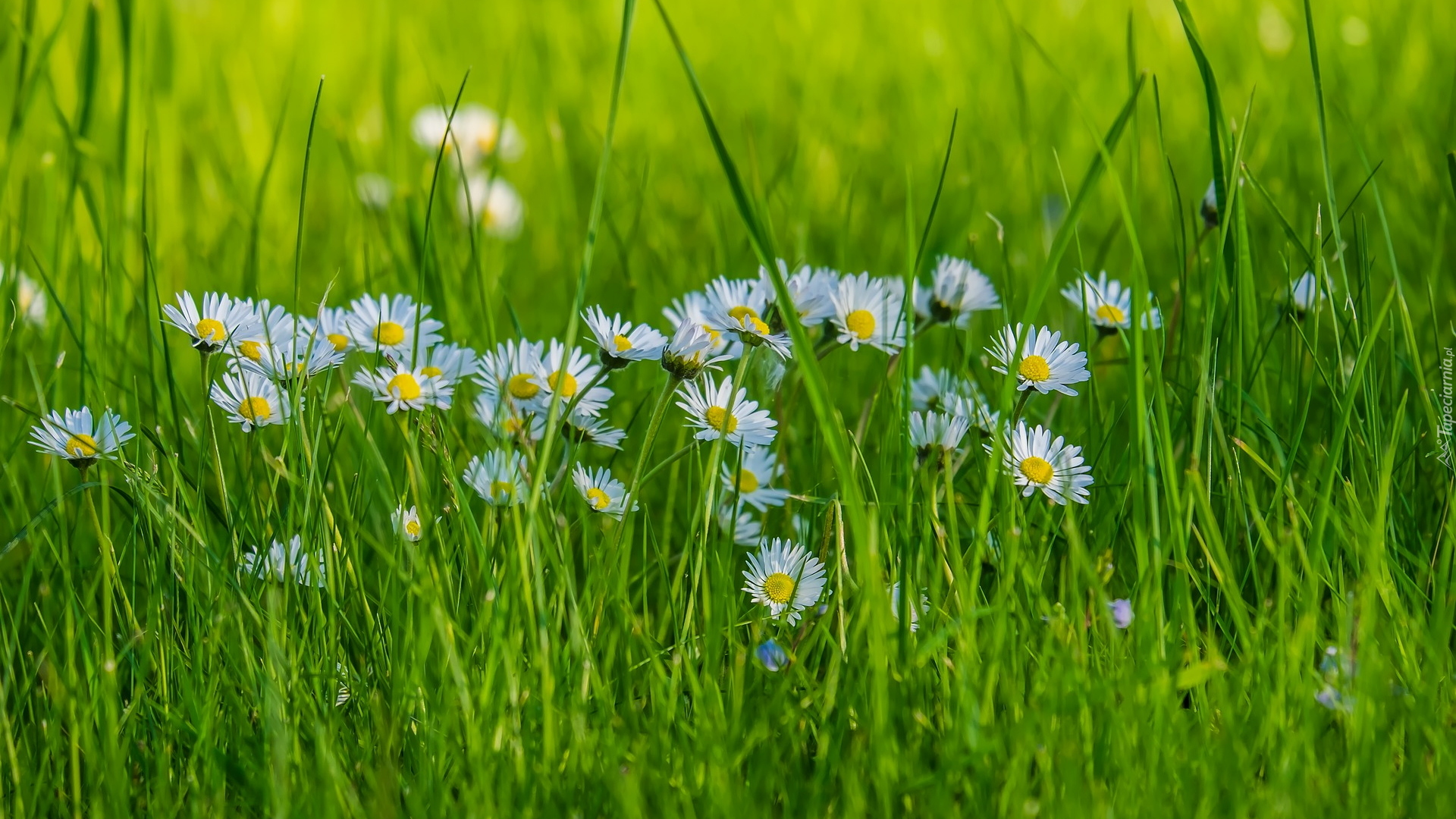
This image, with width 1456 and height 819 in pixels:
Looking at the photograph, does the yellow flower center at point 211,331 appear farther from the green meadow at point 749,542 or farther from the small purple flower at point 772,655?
the small purple flower at point 772,655

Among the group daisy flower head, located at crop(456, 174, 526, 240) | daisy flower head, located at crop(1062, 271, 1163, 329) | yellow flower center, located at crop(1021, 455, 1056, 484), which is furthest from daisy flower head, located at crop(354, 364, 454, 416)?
daisy flower head, located at crop(456, 174, 526, 240)

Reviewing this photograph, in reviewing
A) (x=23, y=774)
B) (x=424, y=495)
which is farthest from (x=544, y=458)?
(x=23, y=774)

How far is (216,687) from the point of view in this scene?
1.17 metres

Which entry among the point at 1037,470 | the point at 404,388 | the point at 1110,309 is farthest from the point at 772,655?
the point at 1110,309

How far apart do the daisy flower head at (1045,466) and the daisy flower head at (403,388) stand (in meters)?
0.60

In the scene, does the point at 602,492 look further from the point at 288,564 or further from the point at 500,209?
the point at 500,209

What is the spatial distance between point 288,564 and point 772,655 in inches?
18.7

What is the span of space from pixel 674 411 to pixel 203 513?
2.75 feet

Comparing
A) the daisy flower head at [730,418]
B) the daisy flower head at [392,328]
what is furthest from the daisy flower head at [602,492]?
the daisy flower head at [392,328]

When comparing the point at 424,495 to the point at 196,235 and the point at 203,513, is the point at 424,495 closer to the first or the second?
the point at 203,513

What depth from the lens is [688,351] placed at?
1287 mm

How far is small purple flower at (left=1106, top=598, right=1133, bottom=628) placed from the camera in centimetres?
121

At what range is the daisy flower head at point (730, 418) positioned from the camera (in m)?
1.34

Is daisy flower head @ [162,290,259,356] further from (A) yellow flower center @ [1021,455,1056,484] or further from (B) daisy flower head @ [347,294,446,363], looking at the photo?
(A) yellow flower center @ [1021,455,1056,484]
